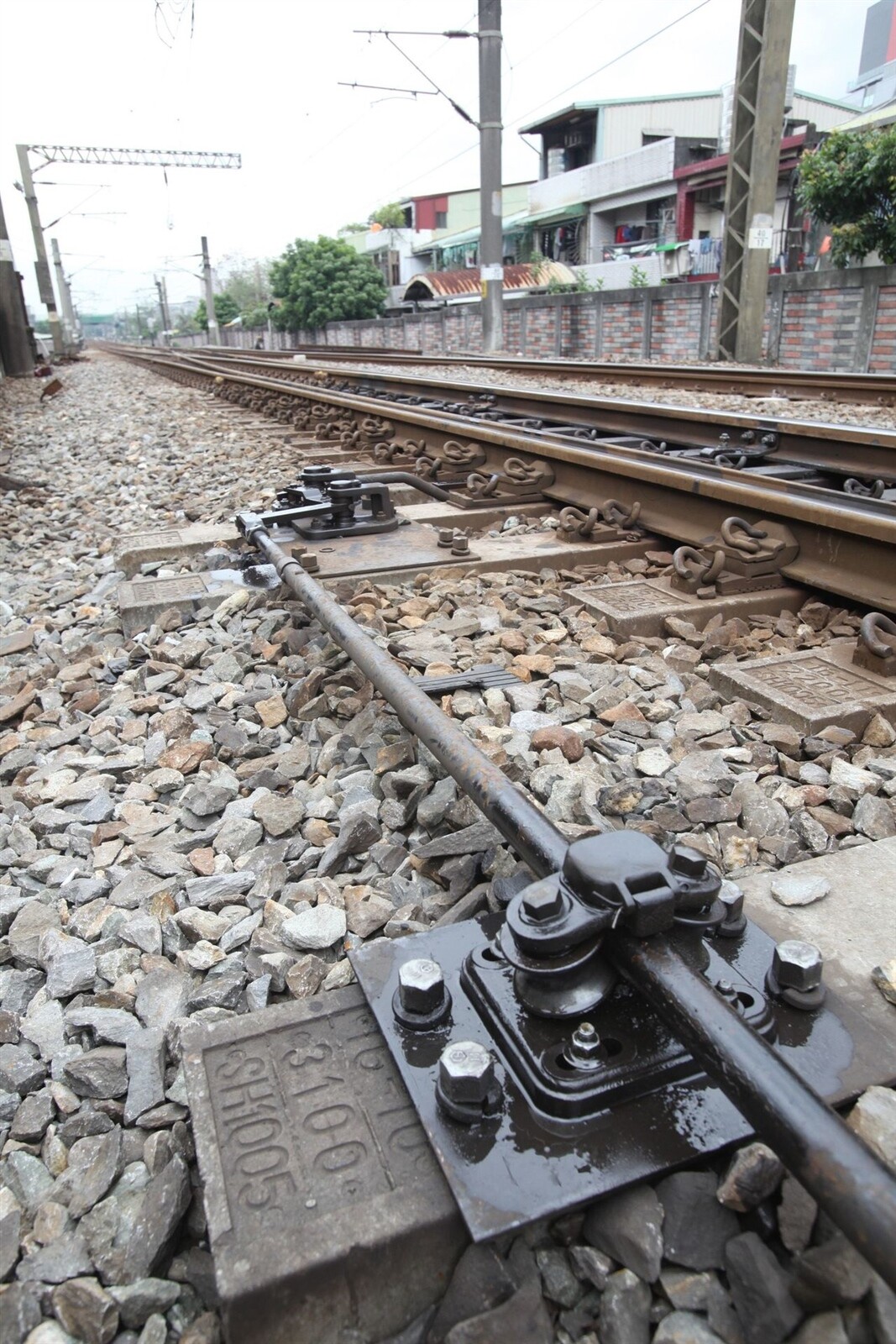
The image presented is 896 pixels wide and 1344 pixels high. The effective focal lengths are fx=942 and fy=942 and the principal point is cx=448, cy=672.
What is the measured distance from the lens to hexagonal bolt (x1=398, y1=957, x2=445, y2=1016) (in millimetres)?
1146

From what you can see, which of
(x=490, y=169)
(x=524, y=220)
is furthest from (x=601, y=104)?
(x=490, y=169)

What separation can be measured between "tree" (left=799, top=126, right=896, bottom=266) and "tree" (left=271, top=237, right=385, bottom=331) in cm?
2937

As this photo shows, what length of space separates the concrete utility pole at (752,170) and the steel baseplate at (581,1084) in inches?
557

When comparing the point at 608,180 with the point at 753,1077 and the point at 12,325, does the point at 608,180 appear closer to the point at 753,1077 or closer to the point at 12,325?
the point at 12,325

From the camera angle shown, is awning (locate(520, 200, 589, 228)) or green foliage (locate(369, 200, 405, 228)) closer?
awning (locate(520, 200, 589, 228))

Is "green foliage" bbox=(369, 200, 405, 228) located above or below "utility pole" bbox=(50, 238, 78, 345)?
above

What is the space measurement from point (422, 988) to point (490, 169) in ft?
66.7

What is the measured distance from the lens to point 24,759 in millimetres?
2393

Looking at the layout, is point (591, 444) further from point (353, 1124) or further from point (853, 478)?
point (353, 1124)

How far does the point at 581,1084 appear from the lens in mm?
1011

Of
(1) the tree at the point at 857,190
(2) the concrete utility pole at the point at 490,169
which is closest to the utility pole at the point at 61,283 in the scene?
(2) the concrete utility pole at the point at 490,169

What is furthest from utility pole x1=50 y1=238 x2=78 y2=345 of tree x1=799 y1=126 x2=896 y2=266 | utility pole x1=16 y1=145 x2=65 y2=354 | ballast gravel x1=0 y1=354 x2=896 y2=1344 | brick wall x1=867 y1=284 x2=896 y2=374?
ballast gravel x1=0 y1=354 x2=896 y2=1344

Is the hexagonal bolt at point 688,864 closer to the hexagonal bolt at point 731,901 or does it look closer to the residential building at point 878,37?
the hexagonal bolt at point 731,901

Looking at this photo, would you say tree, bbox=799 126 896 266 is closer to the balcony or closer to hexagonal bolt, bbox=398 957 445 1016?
hexagonal bolt, bbox=398 957 445 1016
